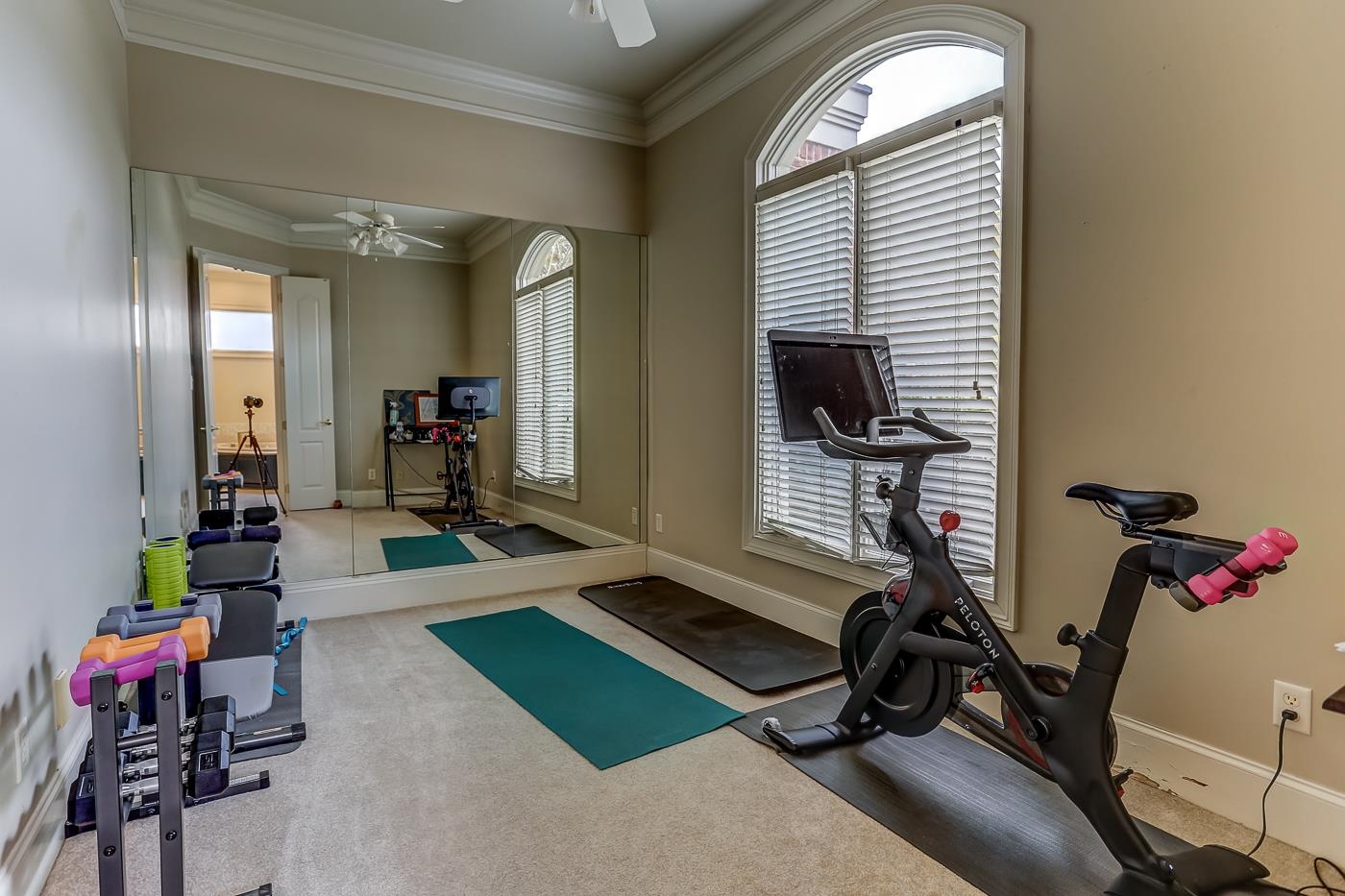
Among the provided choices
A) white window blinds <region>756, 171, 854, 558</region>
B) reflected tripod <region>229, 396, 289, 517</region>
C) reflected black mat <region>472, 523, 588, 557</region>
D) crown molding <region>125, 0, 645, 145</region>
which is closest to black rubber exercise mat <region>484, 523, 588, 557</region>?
reflected black mat <region>472, 523, 588, 557</region>

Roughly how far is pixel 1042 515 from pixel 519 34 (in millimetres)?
3383

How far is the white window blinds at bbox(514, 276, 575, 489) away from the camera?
434 centimetres

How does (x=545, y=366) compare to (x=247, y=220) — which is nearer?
(x=247, y=220)

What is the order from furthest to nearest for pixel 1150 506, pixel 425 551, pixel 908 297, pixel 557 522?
pixel 557 522, pixel 425 551, pixel 908 297, pixel 1150 506

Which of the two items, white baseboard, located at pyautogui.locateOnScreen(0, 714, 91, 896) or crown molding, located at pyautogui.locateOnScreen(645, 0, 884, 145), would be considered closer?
white baseboard, located at pyautogui.locateOnScreen(0, 714, 91, 896)

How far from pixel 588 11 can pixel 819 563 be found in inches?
99.1

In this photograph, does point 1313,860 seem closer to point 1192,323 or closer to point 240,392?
point 1192,323

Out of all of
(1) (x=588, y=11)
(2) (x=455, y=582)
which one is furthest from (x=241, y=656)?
(1) (x=588, y=11)

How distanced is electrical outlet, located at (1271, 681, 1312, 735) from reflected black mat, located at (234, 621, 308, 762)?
302cm

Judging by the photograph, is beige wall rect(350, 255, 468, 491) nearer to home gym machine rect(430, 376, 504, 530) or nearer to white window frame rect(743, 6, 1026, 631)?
home gym machine rect(430, 376, 504, 530)

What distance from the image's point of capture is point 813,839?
1915 millimetres

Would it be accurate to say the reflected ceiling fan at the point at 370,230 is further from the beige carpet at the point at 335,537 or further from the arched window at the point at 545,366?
the beige carpet at the point at 335,537

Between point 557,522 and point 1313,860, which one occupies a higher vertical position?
point 557,522

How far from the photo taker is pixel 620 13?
2.43 metres
